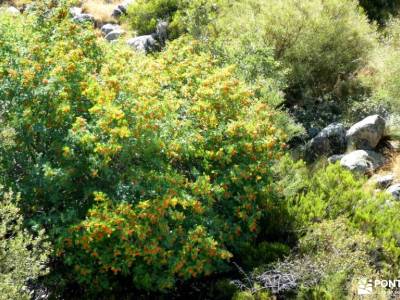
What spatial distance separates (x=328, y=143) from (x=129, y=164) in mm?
5568

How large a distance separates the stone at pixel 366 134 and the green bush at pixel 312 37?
227cm

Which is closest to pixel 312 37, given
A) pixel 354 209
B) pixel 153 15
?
pixel 354 209

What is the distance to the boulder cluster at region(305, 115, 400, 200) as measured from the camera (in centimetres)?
969

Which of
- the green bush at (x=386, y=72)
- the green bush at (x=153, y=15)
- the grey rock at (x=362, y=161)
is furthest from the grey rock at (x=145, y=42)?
the grey rock at (x=362, y=161)

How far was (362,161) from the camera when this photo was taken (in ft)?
31.6

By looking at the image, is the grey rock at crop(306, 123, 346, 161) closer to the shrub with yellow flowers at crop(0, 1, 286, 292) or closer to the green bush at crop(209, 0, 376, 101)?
the green bush at crop(209, 0, 376, 101)

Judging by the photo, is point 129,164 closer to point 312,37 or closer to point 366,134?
point 366,134

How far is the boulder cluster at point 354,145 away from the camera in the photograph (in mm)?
9688

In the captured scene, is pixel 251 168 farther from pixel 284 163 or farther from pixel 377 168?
pixel 377 168

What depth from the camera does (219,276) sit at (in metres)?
7.21

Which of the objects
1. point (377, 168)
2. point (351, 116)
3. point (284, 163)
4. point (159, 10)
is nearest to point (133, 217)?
point (284, 163)

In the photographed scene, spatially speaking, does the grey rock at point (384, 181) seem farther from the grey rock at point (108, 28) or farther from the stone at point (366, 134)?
the grey rock at point (108, 28)

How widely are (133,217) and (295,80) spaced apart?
25.9 ft

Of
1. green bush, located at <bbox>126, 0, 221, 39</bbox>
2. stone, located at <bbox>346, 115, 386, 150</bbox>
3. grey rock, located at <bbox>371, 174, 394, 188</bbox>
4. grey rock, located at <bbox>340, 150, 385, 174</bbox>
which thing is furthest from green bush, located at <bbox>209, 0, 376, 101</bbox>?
green bush, located at <bbox>126, 0, 221, 39</bbox>
